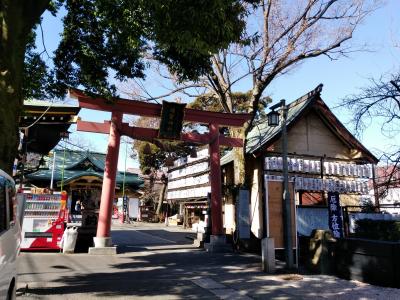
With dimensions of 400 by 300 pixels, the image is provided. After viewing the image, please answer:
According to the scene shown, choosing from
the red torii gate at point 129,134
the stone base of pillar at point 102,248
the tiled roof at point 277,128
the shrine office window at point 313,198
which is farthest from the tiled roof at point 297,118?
the stone base of pillar at point 102,248

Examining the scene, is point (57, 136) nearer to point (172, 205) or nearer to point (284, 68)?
point (284, 68)

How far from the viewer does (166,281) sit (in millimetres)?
9508

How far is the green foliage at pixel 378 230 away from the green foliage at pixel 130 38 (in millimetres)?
8735

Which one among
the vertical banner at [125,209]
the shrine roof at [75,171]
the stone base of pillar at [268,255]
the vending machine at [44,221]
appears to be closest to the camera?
the stone base of pillar at [268,255]

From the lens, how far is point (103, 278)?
969 centimetres

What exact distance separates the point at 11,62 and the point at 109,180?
7909 millimetres

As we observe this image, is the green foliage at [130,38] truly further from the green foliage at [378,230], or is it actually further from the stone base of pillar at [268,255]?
the green foliage at [378,230]

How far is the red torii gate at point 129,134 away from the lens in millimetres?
14055

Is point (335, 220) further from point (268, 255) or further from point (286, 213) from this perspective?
point (268, 255)

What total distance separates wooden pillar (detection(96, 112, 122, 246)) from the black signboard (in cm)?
169

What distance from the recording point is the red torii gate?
46.1ft

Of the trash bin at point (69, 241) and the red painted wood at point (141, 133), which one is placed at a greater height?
the red painted wood at point (141, 133)

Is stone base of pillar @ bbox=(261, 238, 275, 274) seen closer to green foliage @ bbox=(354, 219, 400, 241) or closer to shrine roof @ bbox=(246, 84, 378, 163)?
green foliage @ bbox=(354, 219, 400, 241)

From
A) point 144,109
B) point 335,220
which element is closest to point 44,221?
point 144,109
